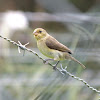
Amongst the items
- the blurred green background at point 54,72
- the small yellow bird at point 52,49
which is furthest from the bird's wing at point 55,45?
the blurred green background at point 54,72

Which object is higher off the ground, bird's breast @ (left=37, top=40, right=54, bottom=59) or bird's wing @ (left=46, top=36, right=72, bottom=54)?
bird's wing @ (left=46, top=36, right=72, bottom=54)

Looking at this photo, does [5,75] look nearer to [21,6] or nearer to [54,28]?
[54,28]

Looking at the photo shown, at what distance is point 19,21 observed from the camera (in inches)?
173

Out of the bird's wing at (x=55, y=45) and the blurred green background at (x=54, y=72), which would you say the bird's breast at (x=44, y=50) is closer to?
the bird's wing at (x=55, y=45)

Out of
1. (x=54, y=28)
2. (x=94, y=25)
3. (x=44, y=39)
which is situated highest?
(x=54, y=28)

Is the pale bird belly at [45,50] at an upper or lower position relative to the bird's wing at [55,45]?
lower

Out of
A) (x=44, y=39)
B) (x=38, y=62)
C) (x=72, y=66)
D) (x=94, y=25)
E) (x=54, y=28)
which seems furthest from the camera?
(x=54, y=28)

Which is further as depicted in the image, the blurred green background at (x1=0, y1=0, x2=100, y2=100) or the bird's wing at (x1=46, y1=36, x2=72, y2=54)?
the blurred green background at (x1=0, y1=0, x2=100, y2=100)

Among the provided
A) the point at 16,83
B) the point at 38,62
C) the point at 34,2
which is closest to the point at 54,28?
the point at 34,2

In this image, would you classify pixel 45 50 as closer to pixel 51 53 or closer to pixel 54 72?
pixel 51 53

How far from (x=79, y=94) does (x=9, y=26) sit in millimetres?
1638

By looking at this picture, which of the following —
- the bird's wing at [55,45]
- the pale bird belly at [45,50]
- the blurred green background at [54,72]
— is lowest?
the pale bird belly at [45,50]

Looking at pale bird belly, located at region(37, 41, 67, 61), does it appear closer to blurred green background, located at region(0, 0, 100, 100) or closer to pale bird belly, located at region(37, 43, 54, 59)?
pale bird belly, located at region(37, 43, 54, 59)

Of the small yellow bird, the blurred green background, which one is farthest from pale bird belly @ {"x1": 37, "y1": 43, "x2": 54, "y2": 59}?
the blurred green background
